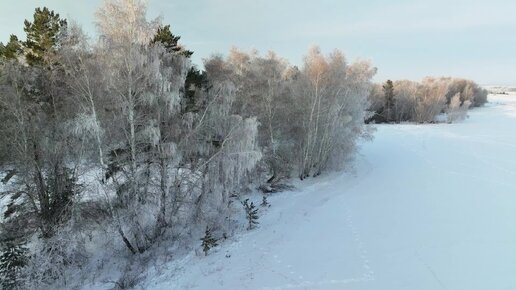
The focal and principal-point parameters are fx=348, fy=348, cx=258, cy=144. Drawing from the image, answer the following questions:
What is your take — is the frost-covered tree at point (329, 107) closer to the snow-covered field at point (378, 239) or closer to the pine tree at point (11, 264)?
the snow-covered field at point (378, 239)

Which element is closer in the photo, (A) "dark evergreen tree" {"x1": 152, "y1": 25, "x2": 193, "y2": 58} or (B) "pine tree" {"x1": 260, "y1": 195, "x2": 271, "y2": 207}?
(A) "dark evergreen tree" {"x1": 152, "y1": 25, "x2": 193, "y2": 58}

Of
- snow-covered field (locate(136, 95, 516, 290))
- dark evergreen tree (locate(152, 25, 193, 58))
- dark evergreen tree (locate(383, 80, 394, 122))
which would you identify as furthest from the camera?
dark evergreen tree (locate(383, 80, 394, 122))

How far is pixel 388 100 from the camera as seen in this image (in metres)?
55.2

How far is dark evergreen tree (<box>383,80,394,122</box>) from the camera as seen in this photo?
53750mm

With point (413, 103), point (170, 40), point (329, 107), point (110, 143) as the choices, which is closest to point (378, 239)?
point (110, 143)

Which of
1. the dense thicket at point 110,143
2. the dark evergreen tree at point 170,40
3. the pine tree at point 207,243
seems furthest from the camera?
the dark evergreen tree at point 170,40

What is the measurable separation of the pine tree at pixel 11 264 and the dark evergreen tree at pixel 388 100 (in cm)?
5233

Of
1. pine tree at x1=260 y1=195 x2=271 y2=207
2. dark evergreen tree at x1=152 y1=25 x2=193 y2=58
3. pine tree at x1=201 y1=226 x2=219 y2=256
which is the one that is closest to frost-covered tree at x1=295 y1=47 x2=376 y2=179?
pine tree at x1=260 y1=195 x2=271 y2=207

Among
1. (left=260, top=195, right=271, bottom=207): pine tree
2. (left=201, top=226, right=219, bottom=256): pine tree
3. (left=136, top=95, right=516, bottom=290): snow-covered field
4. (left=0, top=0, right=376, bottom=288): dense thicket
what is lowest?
(left=136, top=95, right=516, bottom=290): snow-covered field

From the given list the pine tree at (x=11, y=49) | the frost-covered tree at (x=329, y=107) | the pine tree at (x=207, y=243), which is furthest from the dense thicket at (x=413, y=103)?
the pine tree at (x=11, y=49)

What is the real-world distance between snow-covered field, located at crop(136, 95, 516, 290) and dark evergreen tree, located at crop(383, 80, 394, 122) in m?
34.4

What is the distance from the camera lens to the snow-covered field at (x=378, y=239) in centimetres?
953

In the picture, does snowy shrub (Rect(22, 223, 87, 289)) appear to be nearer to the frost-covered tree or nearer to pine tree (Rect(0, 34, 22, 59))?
pine tree (Rect(0, 34, 22, 59))

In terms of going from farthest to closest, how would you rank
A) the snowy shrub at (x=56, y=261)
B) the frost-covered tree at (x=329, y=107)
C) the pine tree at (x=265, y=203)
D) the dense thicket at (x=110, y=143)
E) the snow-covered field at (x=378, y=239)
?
1. the frost-covered tree at (x=329, y=107)
2. the pine tree at (x=265, y=203)
3. the dense thicket at (x=110, y=143)
4. the snowy shrub at (x=56, y=261)
5. the snow-covered field at (x=378, y=239)
